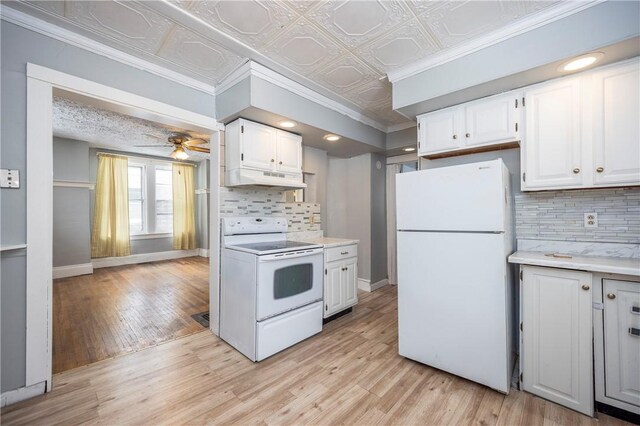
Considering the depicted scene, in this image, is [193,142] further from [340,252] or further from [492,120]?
[492,120]

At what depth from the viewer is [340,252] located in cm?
298

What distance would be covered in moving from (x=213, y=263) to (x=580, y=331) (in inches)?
116

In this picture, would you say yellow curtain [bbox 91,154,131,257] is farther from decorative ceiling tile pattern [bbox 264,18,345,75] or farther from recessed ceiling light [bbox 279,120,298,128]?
decorative ceiling tile pattern [bbox 264,18,345,75]

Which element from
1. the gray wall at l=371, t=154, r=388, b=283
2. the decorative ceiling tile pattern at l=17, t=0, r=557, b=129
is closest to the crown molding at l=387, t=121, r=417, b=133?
the gray wall at l=371, t=154, r=388, b=283

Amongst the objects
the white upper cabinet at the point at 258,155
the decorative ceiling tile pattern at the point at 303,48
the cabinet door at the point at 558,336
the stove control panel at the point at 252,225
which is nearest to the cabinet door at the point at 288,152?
the white upper cabinet at the point at 258,155

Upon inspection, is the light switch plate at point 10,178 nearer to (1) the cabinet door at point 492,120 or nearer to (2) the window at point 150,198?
(1) the cabinet door at point 492,120

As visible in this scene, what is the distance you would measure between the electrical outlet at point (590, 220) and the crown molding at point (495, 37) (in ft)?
4.51

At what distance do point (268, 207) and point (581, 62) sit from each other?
290 cm

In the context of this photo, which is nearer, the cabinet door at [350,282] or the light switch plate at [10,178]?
the light switch plate at [10,178]

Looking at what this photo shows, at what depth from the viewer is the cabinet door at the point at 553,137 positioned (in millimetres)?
1809

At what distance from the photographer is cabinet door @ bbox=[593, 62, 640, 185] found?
1634 mm

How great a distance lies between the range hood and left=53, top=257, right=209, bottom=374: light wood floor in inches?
65.3

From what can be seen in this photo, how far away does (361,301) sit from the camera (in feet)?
12.0

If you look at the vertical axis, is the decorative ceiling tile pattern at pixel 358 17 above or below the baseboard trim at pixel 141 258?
above
